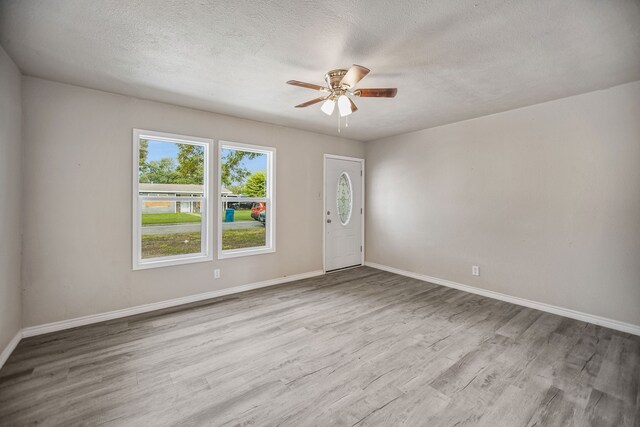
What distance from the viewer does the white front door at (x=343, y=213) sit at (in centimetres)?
511

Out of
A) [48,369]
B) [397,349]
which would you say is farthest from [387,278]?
[48,369]

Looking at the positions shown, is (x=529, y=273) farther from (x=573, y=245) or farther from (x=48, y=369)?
(x=48, y=369)

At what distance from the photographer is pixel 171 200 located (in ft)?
11.5

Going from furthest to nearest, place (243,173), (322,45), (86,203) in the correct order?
(243,173)
(86,203)
(322,45)

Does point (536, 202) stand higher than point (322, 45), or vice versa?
point (322, 45)

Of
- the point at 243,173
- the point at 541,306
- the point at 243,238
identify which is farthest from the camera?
the point at 243,238

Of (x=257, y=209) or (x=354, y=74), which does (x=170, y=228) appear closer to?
(x=257, y=209)

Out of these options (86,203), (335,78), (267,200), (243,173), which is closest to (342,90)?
(335,78)

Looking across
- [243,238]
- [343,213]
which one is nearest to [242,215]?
[243,238]

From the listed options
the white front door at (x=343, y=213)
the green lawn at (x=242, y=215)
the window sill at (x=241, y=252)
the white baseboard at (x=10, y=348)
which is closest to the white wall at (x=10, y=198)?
the white baseboard at (x=10, y=348)

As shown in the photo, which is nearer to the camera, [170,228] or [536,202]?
[536,202]

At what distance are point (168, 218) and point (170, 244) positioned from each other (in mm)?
363


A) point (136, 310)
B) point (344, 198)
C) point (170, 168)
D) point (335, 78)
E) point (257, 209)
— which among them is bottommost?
point (136, 310)

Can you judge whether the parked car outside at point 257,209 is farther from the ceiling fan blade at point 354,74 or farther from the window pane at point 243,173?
the ceiling fan blade at point 354,74
